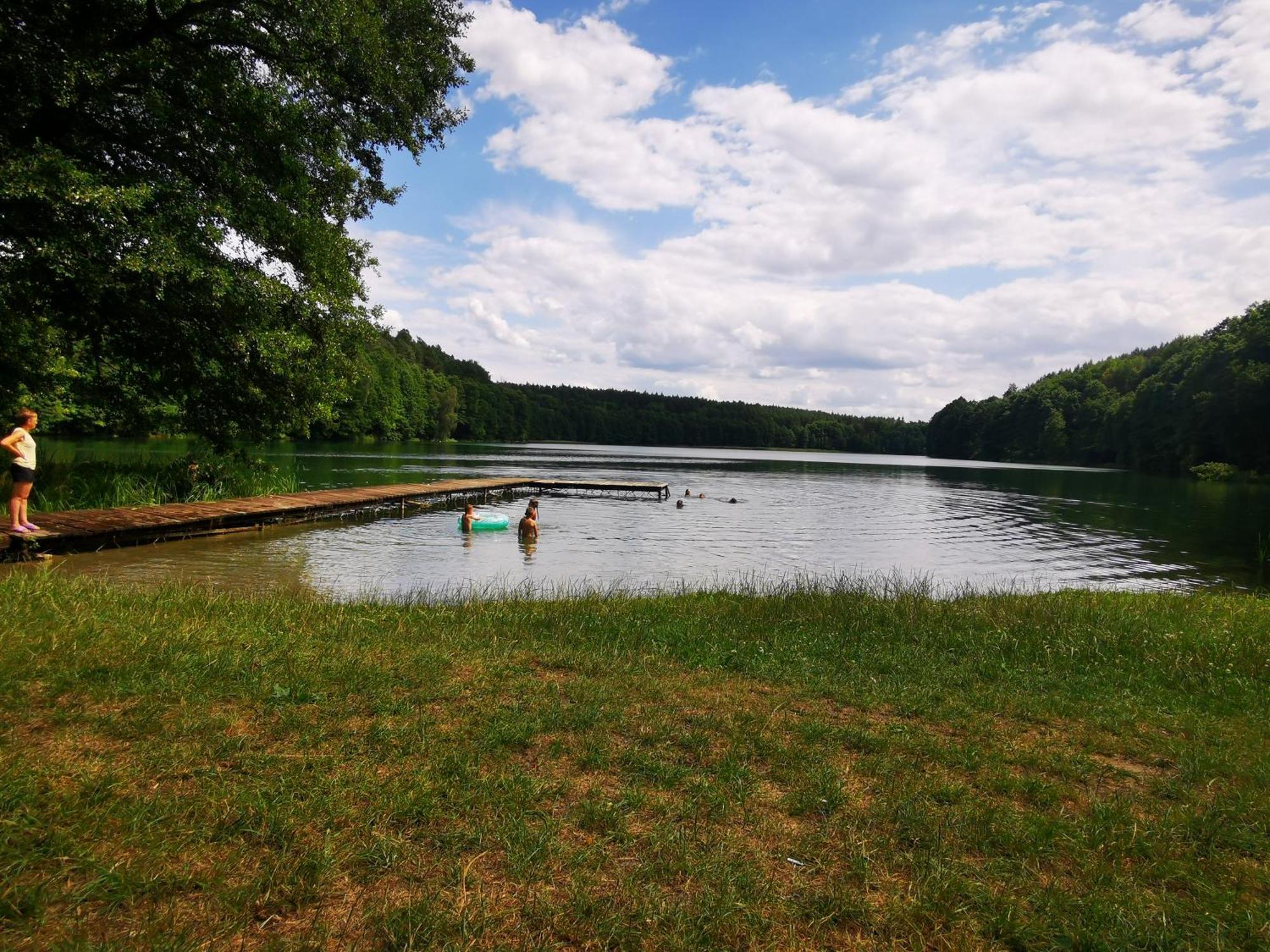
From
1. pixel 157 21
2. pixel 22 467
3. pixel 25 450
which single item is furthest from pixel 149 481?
pixel 157 21

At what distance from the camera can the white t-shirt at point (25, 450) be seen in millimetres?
13180

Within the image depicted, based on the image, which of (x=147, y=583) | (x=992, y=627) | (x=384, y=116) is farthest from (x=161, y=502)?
(x=992, y=627)

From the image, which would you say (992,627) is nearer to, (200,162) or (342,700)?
(342,700)

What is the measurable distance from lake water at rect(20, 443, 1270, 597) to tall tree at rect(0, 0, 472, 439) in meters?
4.37

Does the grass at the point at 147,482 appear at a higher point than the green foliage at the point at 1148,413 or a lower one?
lower

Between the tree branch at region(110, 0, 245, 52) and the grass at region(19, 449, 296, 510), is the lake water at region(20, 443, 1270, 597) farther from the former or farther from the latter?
the tree branch at region(110, 0, 245, 52)

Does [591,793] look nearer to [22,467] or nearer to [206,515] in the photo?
[22,467]

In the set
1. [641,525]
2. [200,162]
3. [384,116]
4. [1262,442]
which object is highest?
[384,116]

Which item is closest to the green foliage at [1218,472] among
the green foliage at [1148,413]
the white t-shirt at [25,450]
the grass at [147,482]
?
the green foliage at [1148,413]

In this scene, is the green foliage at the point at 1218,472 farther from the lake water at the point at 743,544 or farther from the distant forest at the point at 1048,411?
the lake water at the point at 743,544

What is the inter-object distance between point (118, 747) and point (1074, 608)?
12.7 meters

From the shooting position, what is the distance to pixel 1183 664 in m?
8.34

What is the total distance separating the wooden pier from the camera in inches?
577

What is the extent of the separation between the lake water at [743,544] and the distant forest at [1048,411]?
459cm
